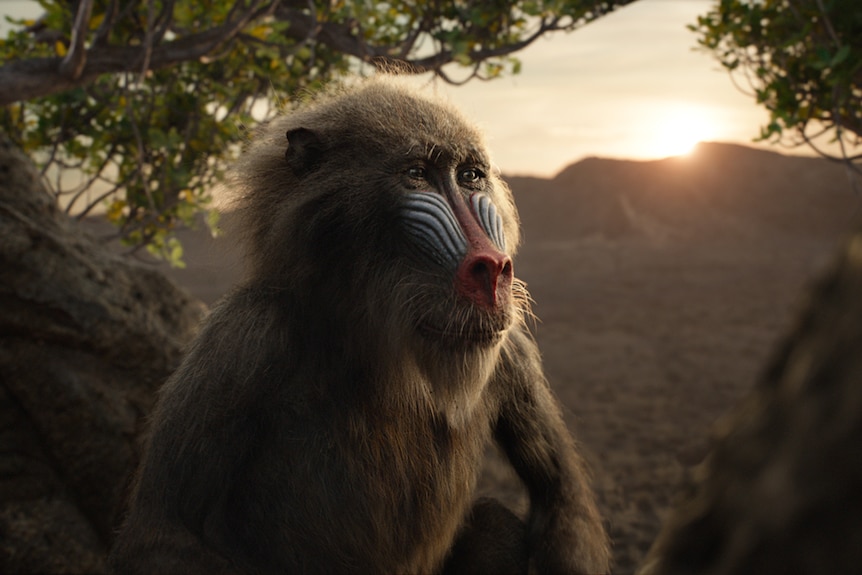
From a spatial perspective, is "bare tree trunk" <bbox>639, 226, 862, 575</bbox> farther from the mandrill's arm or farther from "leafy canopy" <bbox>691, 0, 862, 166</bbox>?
"leafy canopy" <bbox>691, 0, 862, 166</bbox>

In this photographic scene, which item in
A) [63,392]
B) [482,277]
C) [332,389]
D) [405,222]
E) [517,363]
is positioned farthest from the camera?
[63,392]

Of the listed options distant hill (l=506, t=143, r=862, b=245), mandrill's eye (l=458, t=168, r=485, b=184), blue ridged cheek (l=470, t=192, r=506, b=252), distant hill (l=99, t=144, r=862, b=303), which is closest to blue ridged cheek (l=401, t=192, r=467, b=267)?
blue ridged cheek (l=470, t=192, r=506, b=252)

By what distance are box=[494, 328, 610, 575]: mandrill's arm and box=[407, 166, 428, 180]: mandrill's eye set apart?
0.78 m

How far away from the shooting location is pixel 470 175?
2.42 metres

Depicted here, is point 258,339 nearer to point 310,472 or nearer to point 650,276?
point 310,472

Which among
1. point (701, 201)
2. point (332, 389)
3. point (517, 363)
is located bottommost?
point (701, 201)

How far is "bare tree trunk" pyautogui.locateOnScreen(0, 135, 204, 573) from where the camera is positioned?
327 cm

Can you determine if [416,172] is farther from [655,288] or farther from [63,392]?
[655,288]

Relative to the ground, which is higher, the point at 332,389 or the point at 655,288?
the point at 332,389

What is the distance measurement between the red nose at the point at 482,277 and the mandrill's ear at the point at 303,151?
2.38 ft

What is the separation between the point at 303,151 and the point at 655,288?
47.9ft

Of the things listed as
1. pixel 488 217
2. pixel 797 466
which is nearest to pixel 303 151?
pixel 488 217

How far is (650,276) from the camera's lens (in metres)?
17.4

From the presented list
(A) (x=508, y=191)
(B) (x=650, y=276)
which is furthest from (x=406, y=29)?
(B) (x=650, y=276)
